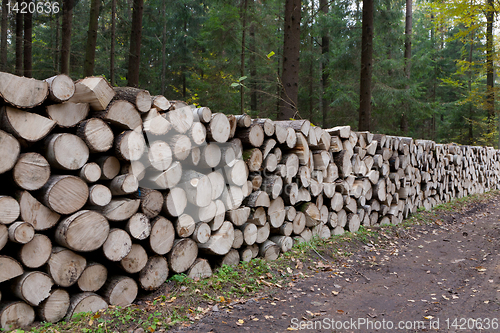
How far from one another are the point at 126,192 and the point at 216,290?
1374 mm

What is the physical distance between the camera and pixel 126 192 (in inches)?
120

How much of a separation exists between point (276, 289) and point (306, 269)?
2.54 ft

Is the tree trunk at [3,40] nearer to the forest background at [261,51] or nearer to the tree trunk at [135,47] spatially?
the forest background at [261,51]

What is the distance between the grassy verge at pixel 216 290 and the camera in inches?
107

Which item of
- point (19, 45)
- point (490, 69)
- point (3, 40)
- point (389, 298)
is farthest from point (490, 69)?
point (3, 40)

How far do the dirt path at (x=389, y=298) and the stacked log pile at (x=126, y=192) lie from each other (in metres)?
0.77

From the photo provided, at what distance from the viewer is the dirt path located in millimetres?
3041

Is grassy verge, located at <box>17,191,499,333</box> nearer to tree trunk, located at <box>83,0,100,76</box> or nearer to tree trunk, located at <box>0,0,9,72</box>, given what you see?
tree trunk, located at <box>83,0,100,76</box>

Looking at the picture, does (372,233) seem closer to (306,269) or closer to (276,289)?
(306,269)

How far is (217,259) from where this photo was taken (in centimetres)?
394

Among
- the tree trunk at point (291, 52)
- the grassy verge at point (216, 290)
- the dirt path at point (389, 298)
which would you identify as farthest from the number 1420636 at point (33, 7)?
the dirt path at point (389, 298)

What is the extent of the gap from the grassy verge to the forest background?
146 inches

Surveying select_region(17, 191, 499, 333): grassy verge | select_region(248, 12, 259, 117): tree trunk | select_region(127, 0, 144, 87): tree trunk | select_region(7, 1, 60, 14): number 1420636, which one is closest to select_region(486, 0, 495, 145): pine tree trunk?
select_region(248, 12, 259, 117): tree trunk

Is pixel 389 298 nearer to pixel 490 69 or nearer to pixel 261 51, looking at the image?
pixel 261 51
